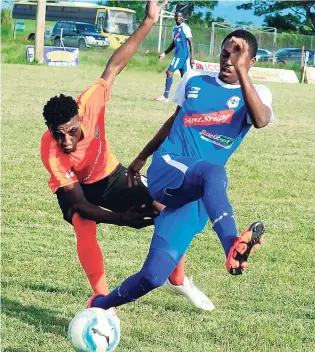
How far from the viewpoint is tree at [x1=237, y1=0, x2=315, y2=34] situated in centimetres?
5329

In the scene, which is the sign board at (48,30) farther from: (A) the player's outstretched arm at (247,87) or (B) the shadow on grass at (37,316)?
(A) the player's outstretched arm at (247,87)

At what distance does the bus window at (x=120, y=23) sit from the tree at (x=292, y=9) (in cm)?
1134

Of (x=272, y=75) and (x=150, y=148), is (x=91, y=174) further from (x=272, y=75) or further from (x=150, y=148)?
(x=272, y=75)

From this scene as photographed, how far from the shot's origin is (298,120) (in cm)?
1744

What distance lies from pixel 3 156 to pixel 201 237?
4.28m

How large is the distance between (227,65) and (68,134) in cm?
106

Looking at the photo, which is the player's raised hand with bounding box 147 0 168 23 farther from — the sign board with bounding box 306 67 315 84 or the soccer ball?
the sign board with bounding box 306 67 315 84

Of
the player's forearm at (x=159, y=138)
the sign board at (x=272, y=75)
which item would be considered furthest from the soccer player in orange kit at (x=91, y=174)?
the sign board at (x=272, y=75)

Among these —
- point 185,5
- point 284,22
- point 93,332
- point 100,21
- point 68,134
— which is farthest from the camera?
point 284,22

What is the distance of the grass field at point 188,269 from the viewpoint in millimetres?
5219

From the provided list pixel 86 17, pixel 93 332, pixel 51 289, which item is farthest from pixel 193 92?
pixel 86 17

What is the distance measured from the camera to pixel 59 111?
504cm

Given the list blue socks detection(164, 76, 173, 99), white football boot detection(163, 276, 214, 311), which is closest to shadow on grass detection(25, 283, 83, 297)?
white football boot detection(163, 276, 214, 311)

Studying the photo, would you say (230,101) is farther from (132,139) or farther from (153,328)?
(132,139)
